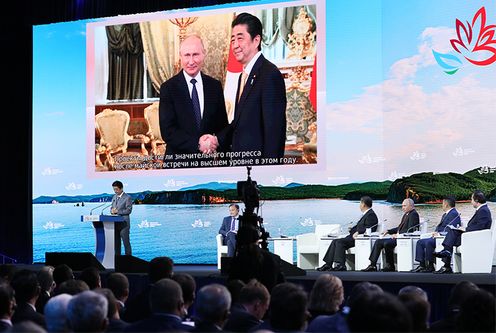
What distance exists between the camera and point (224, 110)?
1026 centimetres

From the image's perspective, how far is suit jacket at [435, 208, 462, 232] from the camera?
27.5ft

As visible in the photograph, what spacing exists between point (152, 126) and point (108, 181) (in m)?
1.01

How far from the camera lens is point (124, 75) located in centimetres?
1090

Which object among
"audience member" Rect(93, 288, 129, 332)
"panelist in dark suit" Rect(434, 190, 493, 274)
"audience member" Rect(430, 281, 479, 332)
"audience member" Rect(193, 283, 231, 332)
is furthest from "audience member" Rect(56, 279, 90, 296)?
"panelist in dark suit" Rect(434, 190, 493, 274)

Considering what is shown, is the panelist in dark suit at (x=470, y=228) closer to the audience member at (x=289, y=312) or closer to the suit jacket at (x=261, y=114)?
the suit jacket at (x=261, y=114)

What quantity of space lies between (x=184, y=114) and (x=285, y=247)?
2.26 metres

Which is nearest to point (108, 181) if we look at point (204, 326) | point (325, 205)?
point (325, 205)

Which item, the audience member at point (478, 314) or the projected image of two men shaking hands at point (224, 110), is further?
the projected image of two men shaking hands at point (224, 110)

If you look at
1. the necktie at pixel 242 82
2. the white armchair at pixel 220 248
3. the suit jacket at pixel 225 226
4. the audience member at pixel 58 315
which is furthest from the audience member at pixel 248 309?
the necktie at pixel 242 82

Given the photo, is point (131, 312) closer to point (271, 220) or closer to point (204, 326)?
point (204, 326)

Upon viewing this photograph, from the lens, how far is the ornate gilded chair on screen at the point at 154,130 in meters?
10.6

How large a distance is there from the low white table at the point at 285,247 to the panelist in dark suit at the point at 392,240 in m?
1.16

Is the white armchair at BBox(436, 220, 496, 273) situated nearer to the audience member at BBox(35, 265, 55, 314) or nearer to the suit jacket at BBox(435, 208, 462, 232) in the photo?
the suit jacket at BBox(435, 208, 462, 232)

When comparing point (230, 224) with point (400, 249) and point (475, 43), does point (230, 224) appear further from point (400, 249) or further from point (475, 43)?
point (475, 43)
